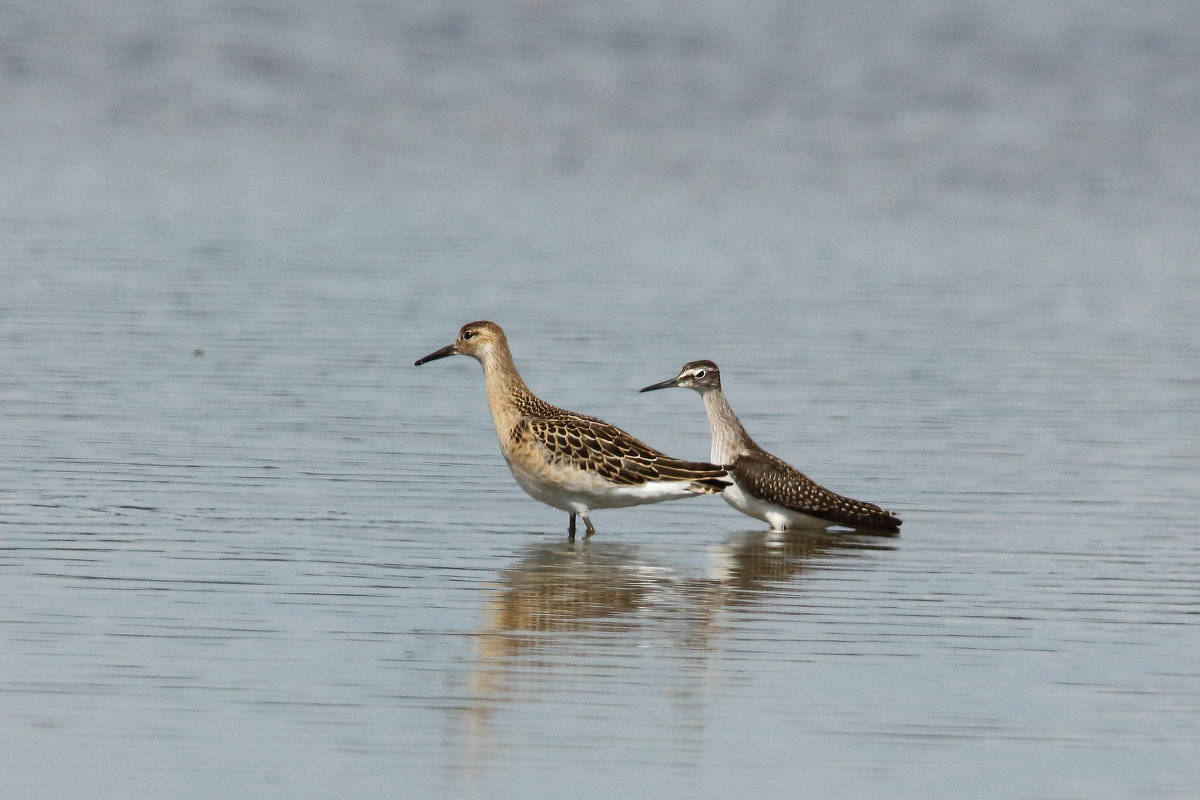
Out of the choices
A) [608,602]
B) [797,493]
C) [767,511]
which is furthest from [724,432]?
[608,602]

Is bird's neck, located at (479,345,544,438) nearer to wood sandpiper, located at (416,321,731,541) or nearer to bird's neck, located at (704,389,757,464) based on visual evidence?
wood sandpiper, located at (416,321,731,541)

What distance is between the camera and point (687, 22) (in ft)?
127

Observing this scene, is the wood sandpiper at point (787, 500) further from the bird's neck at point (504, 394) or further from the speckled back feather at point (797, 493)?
the bird's neck at point (504, 394)

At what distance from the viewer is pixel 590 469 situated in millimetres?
12383

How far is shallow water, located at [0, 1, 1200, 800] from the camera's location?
27.5 feet

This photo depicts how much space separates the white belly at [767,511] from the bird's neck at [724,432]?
1.32 feet

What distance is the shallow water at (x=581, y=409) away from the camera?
27.5ft

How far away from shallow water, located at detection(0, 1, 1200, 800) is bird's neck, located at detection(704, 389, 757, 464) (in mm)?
457

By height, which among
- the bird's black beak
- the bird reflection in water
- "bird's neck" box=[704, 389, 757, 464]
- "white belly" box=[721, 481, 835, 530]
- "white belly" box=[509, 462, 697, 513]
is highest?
the bird's black beak

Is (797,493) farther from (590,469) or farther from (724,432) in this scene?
(590,469)

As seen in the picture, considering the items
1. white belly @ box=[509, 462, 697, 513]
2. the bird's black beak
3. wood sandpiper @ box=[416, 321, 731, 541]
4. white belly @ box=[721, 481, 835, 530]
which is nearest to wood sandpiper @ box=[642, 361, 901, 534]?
white belly @ box=[721, 481, 835, 530]

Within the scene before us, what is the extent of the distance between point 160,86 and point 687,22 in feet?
36.5

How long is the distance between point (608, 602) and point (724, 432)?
3.19 m

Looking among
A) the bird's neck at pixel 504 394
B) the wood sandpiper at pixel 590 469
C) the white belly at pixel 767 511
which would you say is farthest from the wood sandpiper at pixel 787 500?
the bird's neck at pixel 504 394
